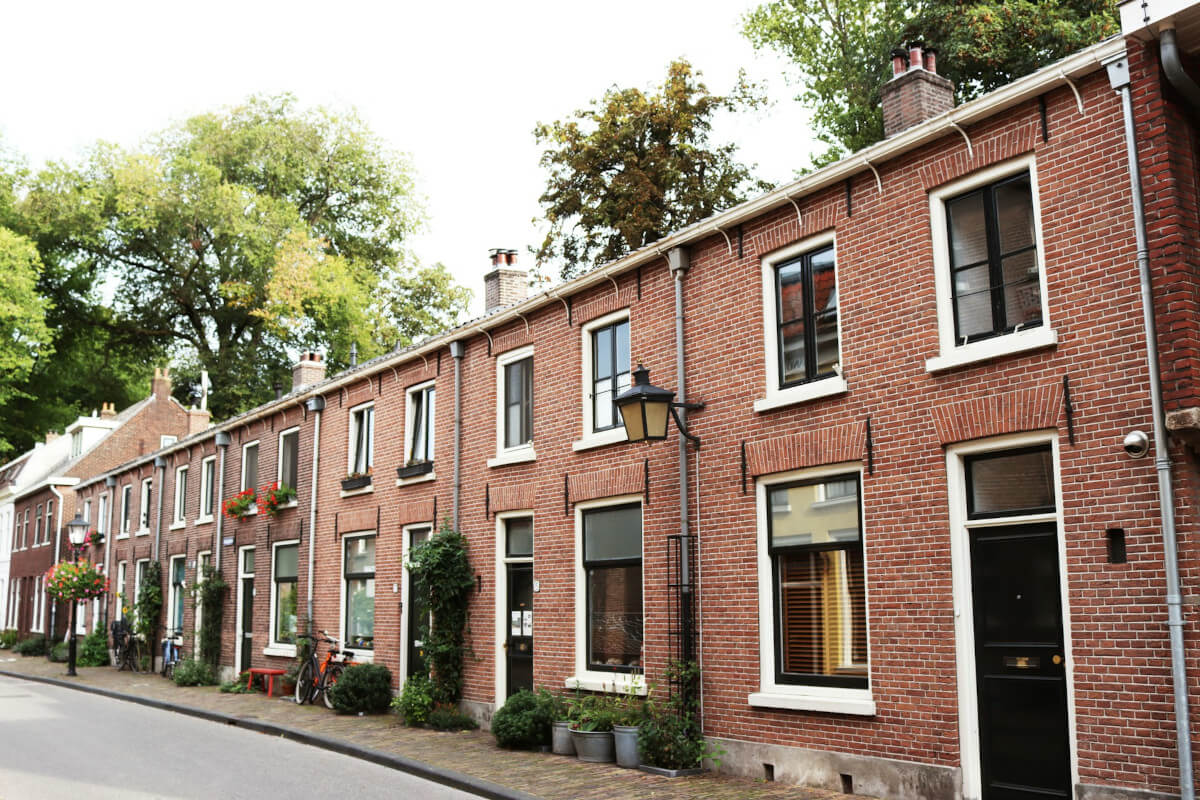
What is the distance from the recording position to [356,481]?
19625 mm

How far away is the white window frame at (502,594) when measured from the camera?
15.4 meters

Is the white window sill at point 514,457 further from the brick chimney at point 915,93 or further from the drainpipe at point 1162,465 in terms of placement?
the drainpipe at point 1162,465

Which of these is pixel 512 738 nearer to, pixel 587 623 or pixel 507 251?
pixel 587 623

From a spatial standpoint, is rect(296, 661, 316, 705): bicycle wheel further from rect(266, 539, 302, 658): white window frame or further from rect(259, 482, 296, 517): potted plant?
rect(259, 482, 296, 517): potted plant

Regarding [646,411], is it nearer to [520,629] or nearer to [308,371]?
[520,629]

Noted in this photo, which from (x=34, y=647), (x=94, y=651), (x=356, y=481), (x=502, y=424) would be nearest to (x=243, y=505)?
(x=356, y=481)

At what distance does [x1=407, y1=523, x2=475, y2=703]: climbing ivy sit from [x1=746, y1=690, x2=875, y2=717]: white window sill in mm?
6082

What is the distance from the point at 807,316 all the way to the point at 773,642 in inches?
133

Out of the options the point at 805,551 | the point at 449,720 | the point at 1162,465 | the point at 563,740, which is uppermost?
the point at 1162,465

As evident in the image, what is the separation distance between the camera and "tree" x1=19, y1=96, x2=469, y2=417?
38.3 meters

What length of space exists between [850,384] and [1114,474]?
2861 millimetres

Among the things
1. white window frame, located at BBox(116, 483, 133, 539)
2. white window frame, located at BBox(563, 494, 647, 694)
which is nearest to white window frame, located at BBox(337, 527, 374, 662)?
white window frame, located at BBox(563, 494, 647, 694)

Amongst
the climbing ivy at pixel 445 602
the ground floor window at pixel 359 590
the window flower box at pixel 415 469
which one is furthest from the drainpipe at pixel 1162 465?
the ground floor window at pixel 359 590

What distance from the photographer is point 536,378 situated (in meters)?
15.3
